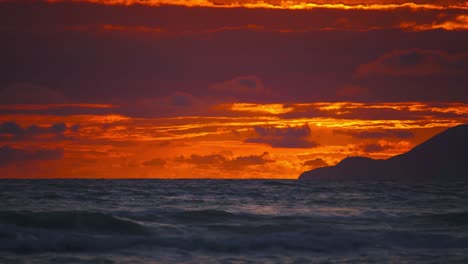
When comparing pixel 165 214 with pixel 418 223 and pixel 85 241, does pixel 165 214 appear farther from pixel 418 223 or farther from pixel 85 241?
pixel 418 223

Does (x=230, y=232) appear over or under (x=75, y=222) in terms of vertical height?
under

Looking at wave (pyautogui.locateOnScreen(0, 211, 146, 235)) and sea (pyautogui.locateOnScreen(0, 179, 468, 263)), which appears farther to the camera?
wave (pyautogui.locateOnScreen(0, 211, 146, 235))

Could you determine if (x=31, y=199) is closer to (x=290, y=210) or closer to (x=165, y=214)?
(x=165, y=214)

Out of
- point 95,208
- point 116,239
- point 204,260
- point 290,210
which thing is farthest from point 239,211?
point 204,260

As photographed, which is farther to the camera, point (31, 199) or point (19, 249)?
point (31, 199)

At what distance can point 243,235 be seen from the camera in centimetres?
2930

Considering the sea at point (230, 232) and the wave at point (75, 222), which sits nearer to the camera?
the sea at point (230, 232)

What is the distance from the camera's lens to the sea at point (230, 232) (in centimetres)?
2391

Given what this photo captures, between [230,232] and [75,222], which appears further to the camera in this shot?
[75,222]

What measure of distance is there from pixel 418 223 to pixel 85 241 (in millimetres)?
18389

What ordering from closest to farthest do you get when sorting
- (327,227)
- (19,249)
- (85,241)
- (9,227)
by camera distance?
(19,249), (85,241), (9,227), (327,227)

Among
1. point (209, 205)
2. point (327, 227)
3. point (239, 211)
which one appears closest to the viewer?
point (327, 227)

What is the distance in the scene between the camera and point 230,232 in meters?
30.4

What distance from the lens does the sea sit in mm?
23906
